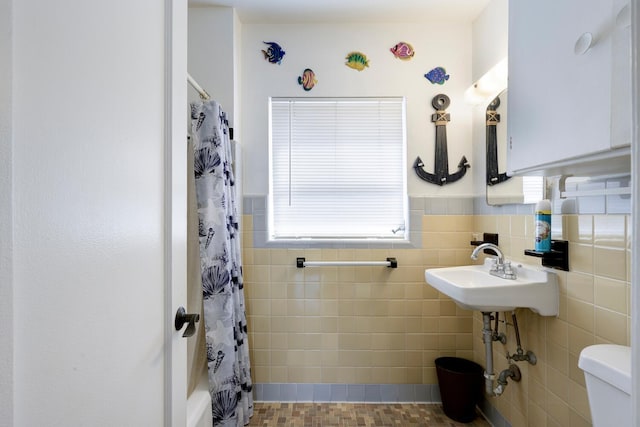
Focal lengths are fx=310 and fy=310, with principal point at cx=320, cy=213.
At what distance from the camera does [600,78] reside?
80 centimetres

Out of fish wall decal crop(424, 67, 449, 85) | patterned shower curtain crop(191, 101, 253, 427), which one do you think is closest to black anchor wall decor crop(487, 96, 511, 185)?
fish wall decal crop(424, 67, 449, 85)

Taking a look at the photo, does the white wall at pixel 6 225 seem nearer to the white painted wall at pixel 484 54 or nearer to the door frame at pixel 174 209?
the door frame at pixel 174 209

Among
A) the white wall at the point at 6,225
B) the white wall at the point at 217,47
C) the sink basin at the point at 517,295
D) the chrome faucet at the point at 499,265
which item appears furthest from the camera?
the white wall at the point at 217,47

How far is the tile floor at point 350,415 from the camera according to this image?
182cm

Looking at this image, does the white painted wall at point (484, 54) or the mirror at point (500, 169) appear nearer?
the mirror at point (500, 169)

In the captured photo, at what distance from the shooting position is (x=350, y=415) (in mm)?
1895

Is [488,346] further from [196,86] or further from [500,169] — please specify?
[196,86]

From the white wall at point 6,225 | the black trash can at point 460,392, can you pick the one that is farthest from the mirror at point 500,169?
the white wall at point 6,225

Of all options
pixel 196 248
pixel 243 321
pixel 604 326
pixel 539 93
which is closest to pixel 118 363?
pixel 196 248

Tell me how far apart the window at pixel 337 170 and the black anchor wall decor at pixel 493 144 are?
0.51 meters

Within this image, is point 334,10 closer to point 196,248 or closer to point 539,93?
point 539,93

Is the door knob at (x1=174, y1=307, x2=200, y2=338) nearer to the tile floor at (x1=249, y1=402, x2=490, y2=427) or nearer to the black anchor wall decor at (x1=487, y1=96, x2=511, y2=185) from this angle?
the tile floor at (x1=249, y1=402, x2=490, y2=427)

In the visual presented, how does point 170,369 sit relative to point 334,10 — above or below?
below

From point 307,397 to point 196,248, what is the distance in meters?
1.27
